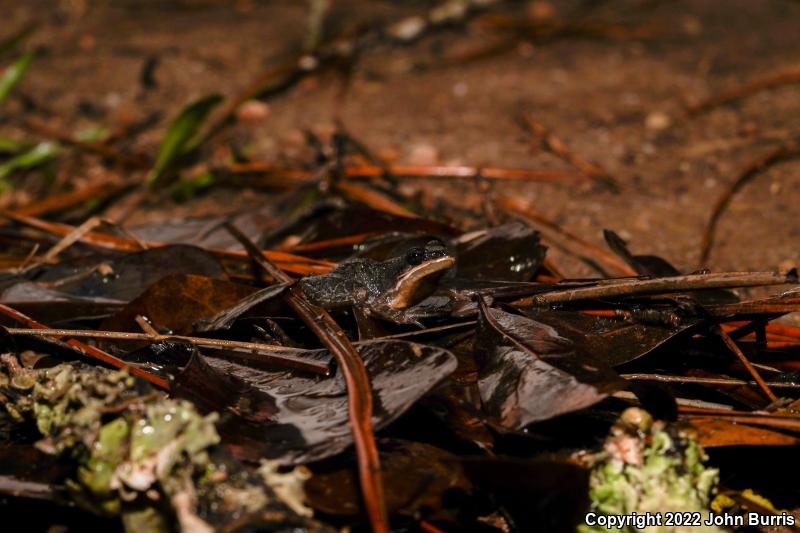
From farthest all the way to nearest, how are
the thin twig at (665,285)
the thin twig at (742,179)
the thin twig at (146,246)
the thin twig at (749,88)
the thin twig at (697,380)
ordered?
the thin twig at (749,88), the thin twig at (742,179), the thin twig at (146,246), the thin twig at (697,380), the thin twig at (665,285)

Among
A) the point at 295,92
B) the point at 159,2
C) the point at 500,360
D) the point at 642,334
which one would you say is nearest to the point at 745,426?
the point at 642,334

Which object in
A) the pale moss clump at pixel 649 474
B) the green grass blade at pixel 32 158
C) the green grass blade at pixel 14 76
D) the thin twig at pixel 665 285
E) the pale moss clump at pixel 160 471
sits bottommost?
the pale moss clump at pixel 649 474

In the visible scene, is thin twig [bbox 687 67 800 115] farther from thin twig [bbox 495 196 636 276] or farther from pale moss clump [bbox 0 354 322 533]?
pale moss clump [bbox 0 354 322 533]

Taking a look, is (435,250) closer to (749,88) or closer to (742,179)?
(742,179)

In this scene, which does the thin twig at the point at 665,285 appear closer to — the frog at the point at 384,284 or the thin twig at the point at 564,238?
the frog at the point at 384,284

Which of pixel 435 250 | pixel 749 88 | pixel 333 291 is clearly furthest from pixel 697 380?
pixel 749 88

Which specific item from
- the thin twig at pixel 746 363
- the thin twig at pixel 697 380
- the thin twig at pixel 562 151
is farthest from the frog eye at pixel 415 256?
the thin twig at pixel 562 151

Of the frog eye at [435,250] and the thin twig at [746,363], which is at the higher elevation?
the frog eye at [435,250]
